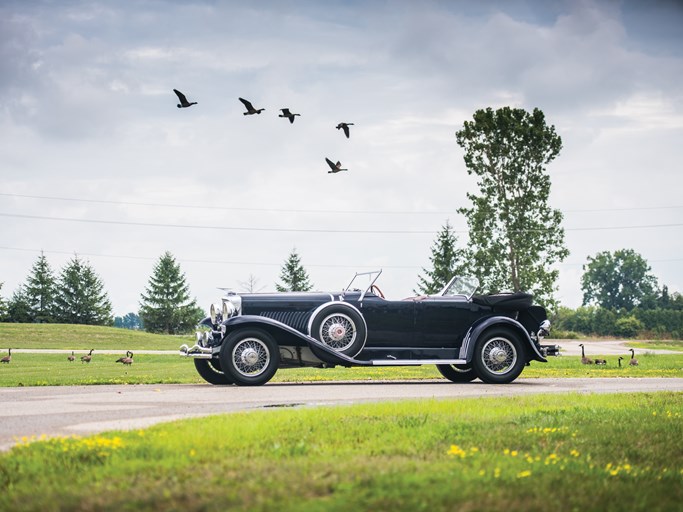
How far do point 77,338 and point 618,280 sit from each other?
314ft

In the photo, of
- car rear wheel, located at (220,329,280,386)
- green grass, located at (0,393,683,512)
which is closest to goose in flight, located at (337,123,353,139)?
car rear wheel, located at (220,329,280,386)

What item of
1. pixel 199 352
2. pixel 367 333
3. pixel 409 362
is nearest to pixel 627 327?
pixel 409 362

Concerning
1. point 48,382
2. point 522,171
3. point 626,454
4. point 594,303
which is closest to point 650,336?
point 522,171

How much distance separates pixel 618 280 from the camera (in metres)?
129

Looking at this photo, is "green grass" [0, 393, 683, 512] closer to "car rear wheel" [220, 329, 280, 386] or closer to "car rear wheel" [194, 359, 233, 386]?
"car rear wheel" [220, 329, 280, 386]

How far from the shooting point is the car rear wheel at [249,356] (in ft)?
44.9

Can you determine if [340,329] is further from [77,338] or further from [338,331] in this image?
[77,338]

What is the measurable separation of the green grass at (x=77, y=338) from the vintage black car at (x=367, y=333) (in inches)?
1242

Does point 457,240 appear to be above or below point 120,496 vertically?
above

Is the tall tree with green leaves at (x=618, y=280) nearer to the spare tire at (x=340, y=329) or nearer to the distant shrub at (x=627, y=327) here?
the distant shrub at (x=627, y=327)

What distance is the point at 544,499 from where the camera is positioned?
532 cm

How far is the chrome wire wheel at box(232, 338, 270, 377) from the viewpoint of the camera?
13.8 meters

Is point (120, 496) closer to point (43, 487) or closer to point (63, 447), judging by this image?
point (43, 487)

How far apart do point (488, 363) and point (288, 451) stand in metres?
9.13
